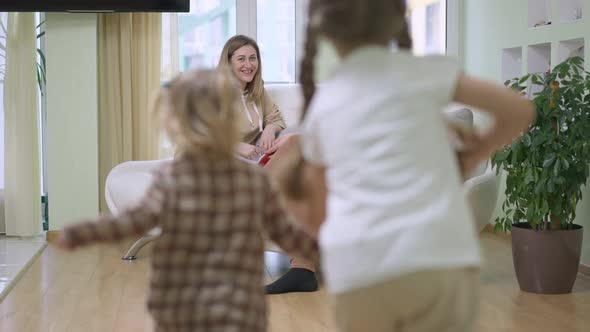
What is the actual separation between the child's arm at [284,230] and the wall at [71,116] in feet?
13.0

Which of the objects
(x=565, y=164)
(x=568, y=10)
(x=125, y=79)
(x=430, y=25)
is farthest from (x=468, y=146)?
(x=430, y=25)

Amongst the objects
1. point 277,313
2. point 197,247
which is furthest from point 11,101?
point 197,247

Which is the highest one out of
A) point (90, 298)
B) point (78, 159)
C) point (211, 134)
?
point (211, 134)

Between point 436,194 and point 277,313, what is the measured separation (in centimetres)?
213

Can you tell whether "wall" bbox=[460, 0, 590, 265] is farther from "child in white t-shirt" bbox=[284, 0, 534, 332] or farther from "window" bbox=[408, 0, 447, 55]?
"child in white t-shirt" bbox=[284, 0, 534, 332]

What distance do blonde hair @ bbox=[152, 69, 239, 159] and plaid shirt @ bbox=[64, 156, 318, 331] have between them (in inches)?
1.2

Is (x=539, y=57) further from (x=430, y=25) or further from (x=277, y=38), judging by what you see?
(x=277, y=38)

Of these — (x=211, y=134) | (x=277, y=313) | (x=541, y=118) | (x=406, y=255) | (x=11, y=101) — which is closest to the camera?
(x=406, y=255)

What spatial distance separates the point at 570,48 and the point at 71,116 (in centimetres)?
275

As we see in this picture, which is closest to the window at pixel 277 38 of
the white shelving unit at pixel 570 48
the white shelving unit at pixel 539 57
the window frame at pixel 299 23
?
the window frame at pixel 299 23

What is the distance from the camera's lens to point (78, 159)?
522 centimetres

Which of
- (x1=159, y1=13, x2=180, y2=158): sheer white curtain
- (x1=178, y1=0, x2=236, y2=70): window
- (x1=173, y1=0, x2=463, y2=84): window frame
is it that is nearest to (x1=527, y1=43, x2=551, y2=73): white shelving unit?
(x1=173, y1=0, x2=463, y2=84): window frame

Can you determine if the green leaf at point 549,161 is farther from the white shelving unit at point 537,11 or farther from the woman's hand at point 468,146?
the woman's hand at point 468,146

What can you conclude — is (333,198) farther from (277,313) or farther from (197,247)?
(277,313)
